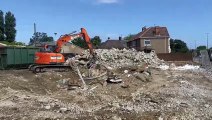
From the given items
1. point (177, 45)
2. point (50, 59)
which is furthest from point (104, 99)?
point (177, 45)

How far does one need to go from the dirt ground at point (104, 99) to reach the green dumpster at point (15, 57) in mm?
5363

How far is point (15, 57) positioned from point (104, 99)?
41.8ft

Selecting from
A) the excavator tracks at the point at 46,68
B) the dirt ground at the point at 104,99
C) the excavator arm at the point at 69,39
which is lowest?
the dirt ground at the point at 104,99

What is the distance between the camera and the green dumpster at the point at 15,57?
2638 cm

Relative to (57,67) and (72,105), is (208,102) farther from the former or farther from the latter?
(57,67)

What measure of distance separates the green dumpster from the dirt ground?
5.36 m

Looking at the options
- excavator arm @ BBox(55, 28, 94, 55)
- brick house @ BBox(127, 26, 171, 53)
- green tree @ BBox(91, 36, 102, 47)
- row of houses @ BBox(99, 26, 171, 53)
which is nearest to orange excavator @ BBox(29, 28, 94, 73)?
excavator arm @ BBox(55, 28, 94, 55)

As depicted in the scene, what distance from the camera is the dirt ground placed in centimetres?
1334

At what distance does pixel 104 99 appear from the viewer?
52.4ft

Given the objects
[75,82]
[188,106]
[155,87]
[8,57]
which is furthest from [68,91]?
[8,57]

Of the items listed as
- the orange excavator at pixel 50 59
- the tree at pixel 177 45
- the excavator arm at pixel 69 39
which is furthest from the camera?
the tree at pixel 177 45

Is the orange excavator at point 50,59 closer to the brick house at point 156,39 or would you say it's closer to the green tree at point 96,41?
the brick house at point 156,39

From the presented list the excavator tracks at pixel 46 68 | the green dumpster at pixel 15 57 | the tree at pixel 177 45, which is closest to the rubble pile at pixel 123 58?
the green dumpster at pixel 15 57

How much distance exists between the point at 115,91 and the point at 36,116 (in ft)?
18.7
